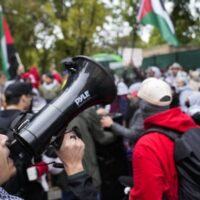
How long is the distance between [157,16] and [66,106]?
656cm

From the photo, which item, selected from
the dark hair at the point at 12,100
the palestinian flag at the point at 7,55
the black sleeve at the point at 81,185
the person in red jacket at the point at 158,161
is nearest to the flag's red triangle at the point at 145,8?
the palestinian flag at the point at 7,55

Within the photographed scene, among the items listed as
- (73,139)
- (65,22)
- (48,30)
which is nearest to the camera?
(73,139)

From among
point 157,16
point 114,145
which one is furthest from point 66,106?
point 157,16

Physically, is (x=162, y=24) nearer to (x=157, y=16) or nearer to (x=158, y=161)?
(x=157, y=16)

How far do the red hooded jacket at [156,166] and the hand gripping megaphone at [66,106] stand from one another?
19.1 inches

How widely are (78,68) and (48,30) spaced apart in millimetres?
27085

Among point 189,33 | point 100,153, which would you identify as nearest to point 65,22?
point 189,33

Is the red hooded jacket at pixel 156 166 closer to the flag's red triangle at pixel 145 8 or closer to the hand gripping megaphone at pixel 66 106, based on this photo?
the hand gripping megaphone at pixel 66 106

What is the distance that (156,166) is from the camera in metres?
2.60

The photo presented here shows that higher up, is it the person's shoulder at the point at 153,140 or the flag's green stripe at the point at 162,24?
the person's shoulder at the point at 153,140

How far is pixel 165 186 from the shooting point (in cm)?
261

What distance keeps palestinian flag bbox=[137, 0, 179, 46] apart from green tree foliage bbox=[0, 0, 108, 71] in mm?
14333

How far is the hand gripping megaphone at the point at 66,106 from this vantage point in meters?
1.90

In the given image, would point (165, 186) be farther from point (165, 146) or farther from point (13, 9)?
point (13, 9)
